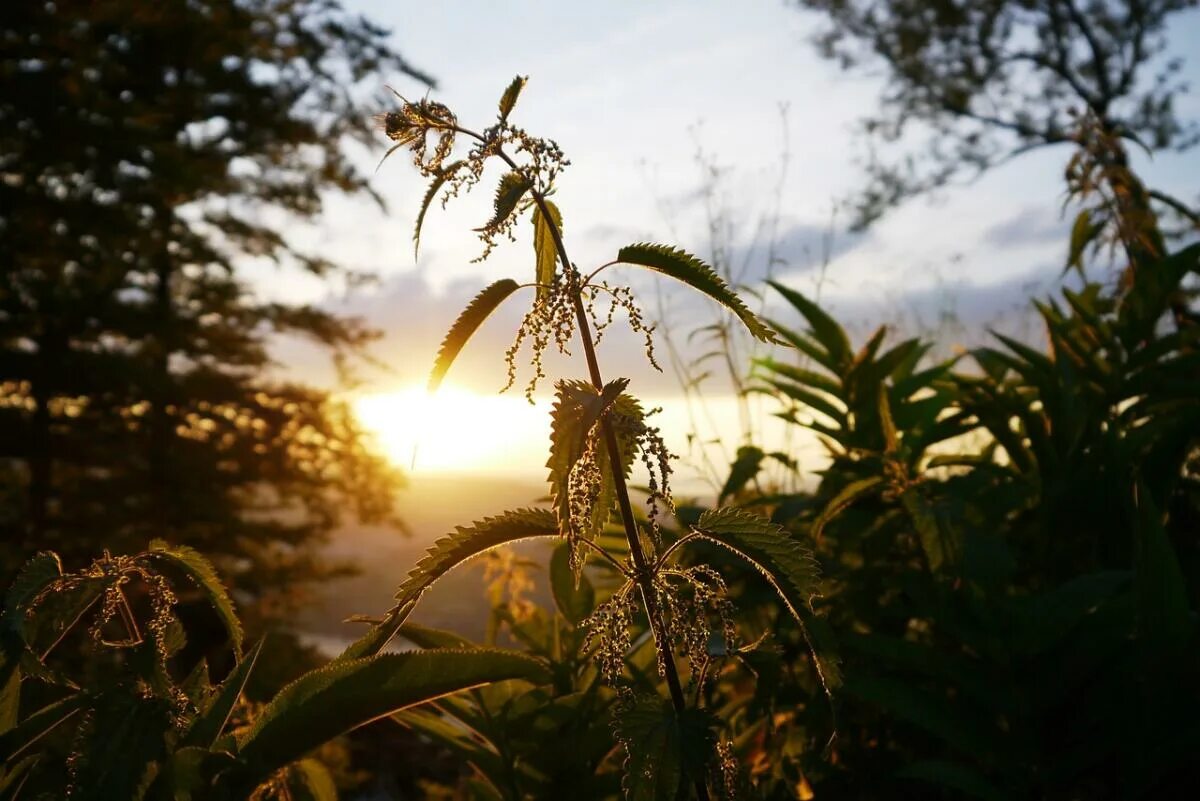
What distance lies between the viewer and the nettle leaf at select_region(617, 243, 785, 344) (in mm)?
727

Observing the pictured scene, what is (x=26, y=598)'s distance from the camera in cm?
79

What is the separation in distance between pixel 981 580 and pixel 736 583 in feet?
1.73

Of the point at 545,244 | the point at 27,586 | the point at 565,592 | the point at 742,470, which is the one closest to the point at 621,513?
the point at 545,244

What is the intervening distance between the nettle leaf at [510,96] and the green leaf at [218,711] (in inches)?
19.1

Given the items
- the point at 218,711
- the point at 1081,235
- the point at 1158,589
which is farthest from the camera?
the point at 1081,235

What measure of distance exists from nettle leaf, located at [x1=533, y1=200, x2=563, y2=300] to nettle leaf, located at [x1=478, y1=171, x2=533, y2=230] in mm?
64

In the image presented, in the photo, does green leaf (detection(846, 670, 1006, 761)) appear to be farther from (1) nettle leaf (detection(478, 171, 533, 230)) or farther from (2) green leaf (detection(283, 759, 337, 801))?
(1) nettle leaf (detection(478, 171, 533, 230))

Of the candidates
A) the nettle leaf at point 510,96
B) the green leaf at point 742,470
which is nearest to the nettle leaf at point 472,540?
the nettle leaf at point 510,96

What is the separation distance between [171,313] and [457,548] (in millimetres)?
15134

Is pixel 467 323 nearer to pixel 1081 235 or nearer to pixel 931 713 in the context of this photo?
pixel 931 713

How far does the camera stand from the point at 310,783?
1.04 m

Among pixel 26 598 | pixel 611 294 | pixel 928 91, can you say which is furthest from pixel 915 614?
pixel 928 91

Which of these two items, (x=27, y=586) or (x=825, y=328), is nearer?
(x=27, y=586)

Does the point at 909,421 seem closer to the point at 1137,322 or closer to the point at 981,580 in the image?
the point at 1137,322
